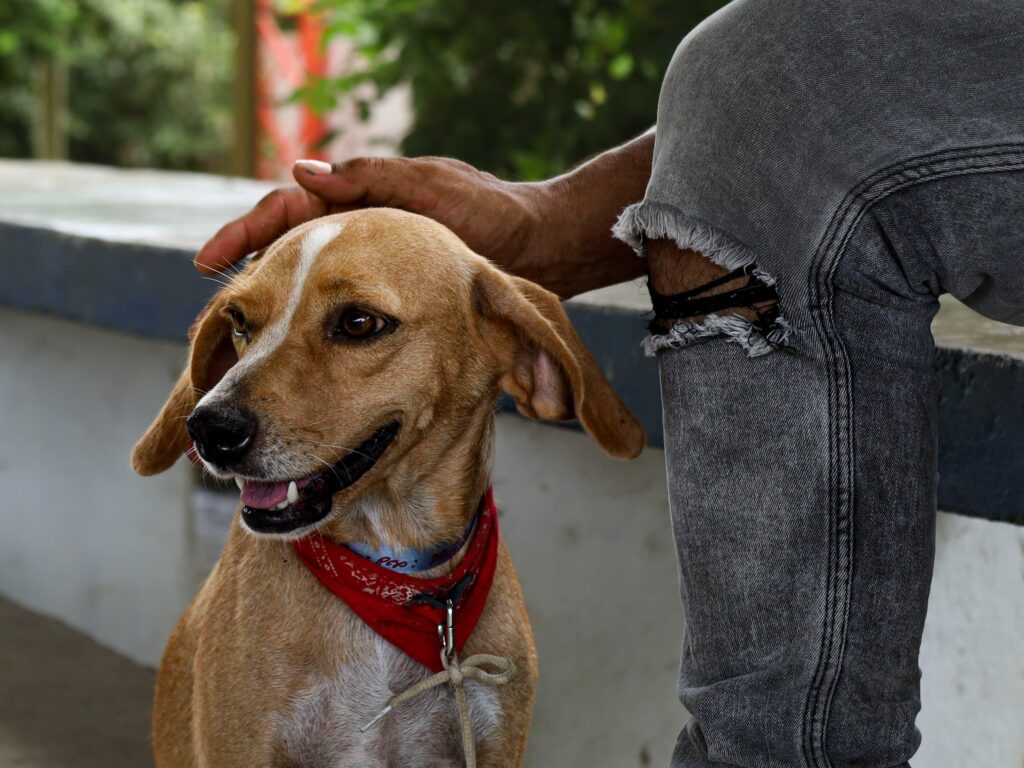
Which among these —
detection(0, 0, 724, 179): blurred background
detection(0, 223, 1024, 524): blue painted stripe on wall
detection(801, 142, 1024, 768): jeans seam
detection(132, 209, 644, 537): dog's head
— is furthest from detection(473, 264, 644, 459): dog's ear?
detection(0, 0, 724, 179): blurred background

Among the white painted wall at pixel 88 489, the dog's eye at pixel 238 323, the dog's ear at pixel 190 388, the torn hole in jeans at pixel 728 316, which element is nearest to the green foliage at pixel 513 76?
the white painted wall at pixel 88 489

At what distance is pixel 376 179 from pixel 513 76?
3.54 m

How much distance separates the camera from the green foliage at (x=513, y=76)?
5.27m

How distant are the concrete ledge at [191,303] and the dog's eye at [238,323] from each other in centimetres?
70

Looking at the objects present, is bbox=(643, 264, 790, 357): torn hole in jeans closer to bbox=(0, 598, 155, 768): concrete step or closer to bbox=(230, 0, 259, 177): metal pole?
bbox=(0, 598, 155, 768): concrete step

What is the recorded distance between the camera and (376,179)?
215cm

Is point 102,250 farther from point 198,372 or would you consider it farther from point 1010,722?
A: point 1010,722

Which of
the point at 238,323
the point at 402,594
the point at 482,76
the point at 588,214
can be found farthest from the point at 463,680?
the point at 482,76

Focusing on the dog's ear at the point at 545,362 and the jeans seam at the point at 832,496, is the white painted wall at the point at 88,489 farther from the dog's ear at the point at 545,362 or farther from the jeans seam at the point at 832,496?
the jeans seam at the point at 832,496

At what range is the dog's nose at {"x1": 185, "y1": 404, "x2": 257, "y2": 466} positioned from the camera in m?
1.81

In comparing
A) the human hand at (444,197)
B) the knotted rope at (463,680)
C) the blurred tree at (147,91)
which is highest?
the human hand at (444,197)

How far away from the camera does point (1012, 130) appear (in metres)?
1.37

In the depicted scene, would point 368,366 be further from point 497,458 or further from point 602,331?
point 497,458

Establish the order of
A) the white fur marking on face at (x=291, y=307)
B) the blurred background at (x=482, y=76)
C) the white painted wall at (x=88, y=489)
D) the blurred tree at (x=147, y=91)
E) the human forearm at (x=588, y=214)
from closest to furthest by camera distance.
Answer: the white fur marking on face at (x=291, y=307)
the human forearm at (x=588, y=214)
the white painted wall at (x=88, y=489)
the blurred background at (x=482, y=76)
the blurred tree at (x=147, y=91)
